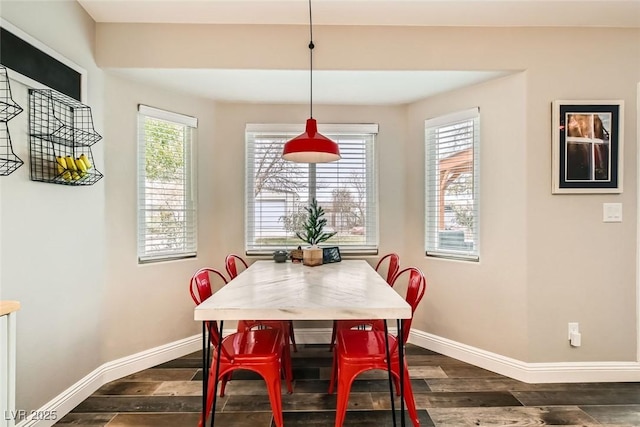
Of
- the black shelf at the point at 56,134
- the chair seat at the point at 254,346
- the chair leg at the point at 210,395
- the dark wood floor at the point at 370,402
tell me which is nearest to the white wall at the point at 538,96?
the dark wood floor at the point at 370,402

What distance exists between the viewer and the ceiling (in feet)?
6.89

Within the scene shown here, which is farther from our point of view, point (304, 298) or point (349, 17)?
point (349, 17)

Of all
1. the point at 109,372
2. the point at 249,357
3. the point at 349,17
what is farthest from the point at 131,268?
the point at 349,17

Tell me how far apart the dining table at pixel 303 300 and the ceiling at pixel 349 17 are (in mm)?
1518

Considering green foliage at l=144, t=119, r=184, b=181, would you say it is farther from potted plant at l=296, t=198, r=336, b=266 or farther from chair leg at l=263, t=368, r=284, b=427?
chair leg at l=263, t=368, r=284, b=427

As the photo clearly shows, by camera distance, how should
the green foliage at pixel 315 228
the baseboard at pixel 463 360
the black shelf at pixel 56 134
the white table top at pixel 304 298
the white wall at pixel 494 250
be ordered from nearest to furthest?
1. the white table top at pixel 304 298
2. the black shelf at pixel 56 134
3. the baseboard at pixel 463 360
4. the white wall at pixel 494 250
5. the green foliage at pixel 315 228

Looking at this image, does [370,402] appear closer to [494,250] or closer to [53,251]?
[494,250]

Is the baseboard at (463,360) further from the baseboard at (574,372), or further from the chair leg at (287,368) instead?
the chair leg at (287,368)

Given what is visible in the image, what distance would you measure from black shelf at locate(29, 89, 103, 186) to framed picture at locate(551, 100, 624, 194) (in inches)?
128

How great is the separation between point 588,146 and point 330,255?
83.4 inches

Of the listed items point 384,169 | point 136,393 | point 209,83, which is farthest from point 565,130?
point 136,393

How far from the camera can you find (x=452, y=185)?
2.78 m

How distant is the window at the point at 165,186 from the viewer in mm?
2576

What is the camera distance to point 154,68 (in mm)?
2297
